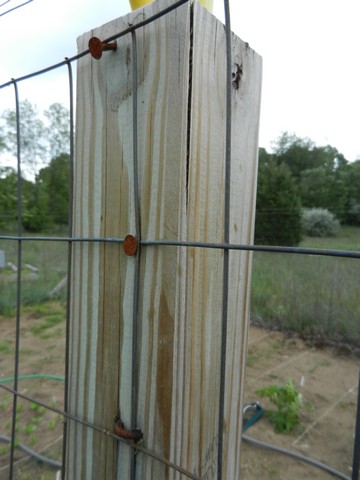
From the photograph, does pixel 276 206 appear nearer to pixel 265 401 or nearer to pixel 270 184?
pixel 270 184

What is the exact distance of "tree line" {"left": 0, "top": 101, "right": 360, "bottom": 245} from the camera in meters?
6.58

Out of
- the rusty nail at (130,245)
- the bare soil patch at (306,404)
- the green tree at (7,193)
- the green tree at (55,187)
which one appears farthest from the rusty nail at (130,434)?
the green tree at (55,187)

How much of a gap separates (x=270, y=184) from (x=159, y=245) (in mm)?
7092

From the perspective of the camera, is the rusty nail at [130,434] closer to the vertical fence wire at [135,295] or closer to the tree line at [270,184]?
the vertical fence wire at [135,295]

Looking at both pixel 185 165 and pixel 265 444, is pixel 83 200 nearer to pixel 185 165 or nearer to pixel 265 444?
pixel 185 165

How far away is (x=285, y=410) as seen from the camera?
265 cm

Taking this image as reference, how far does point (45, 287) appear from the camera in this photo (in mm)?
5754

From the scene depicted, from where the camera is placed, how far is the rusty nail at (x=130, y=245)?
67 centimetres

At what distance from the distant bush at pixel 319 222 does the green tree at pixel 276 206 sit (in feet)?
0.47

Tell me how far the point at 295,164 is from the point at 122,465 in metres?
7.87

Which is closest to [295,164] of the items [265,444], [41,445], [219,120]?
[265,444]

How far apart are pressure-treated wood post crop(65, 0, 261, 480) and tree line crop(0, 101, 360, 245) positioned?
5.54 m

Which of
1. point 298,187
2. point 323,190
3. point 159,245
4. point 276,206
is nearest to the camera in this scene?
point 159,245

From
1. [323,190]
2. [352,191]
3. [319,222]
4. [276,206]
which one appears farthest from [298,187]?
[352,191]
